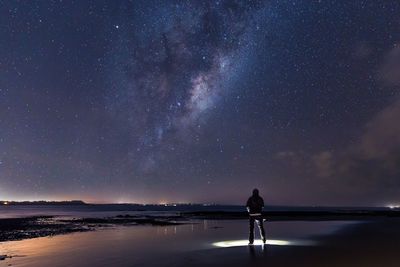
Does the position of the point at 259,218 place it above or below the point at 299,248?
above

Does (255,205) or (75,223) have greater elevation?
(255,205)

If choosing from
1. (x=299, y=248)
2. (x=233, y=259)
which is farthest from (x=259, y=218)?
(x=233, y=259)

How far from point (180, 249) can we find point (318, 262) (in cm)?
627

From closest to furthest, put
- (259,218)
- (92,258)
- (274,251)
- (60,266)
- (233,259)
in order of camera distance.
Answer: (60,266)
(233,259)
(92,258)
(274,251)
(259,218)

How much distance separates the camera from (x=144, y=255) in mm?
14414

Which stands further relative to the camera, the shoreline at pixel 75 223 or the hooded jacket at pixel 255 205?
the shoreline at pixel 75 223

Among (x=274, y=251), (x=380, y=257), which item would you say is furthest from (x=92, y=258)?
(x=380, y=257)

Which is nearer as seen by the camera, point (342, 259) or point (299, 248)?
point (342, 259)

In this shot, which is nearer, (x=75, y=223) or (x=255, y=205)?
(x=255, y=205)

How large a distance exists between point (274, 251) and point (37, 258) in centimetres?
883

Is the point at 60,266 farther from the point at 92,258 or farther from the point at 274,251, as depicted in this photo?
the point at 274,251

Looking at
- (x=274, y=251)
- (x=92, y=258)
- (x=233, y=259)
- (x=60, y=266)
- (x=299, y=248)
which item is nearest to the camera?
(x=60, y=266)

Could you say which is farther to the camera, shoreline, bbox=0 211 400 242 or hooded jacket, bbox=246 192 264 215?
shoreline, bbox=0 211 400 242

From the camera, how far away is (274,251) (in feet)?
49.0
